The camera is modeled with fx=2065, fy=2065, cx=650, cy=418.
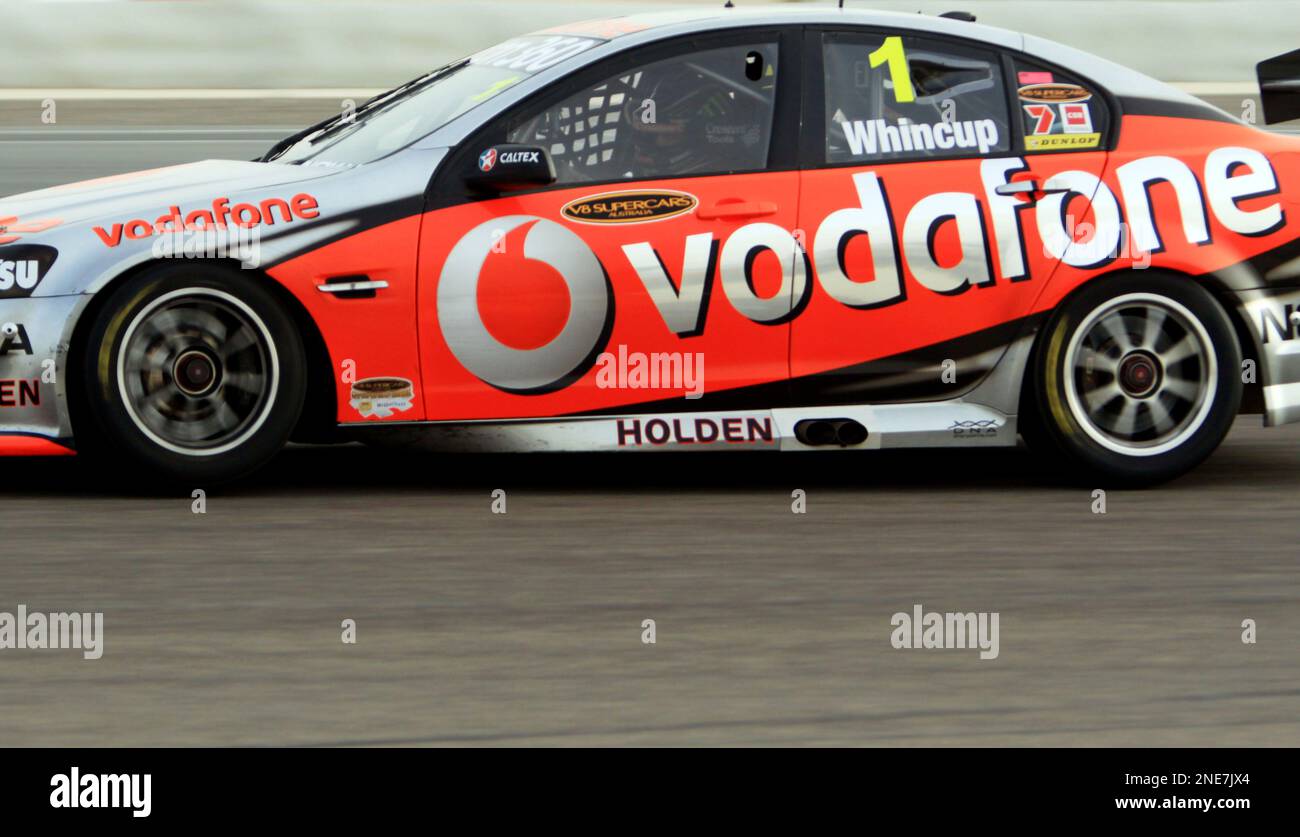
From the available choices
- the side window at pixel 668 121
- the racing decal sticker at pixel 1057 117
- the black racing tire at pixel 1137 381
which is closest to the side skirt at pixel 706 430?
the black racing tire at pixel 1137 381

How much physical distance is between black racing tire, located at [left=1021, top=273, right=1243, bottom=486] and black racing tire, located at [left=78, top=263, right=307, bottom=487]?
97.6 inches

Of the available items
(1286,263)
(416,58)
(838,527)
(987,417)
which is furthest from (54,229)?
(416,58)

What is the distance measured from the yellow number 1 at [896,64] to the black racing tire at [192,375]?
2121mm

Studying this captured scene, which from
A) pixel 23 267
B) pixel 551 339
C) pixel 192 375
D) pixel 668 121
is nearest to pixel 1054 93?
pixel 668 121

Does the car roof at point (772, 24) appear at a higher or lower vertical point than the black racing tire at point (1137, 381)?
higher

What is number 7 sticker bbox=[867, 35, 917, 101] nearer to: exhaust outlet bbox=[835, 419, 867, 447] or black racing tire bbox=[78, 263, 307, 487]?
exhaust outlet bbox=[835, 419, 867, 447]

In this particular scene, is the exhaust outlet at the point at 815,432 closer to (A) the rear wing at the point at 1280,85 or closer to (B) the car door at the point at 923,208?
(B) the car door at the point at 923,208

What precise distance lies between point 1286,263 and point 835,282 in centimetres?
159

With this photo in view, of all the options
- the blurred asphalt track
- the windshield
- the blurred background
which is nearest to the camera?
the blurred asphalt track

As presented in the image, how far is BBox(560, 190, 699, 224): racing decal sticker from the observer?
650cm

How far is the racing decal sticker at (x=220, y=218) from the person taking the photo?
6.32 m

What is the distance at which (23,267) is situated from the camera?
628 centimetres

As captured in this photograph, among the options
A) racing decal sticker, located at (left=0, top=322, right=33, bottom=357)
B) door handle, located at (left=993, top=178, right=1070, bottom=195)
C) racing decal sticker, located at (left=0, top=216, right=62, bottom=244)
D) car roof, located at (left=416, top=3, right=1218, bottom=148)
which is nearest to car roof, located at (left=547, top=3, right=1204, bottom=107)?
car roof, located at (left=416, top=3, right=1218, bottom=148)

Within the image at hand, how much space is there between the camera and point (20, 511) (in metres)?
6.38
